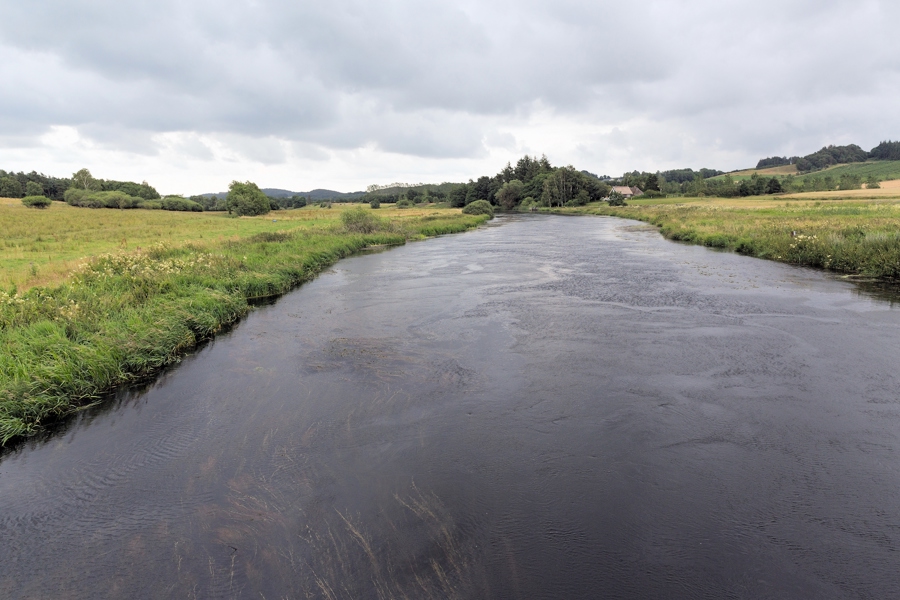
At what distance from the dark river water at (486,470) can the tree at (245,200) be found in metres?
54.9

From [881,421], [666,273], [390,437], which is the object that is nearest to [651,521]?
[390,437]

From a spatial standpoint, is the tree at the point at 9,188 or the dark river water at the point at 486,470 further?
the tree at the point at 9,188

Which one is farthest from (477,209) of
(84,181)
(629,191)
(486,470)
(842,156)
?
(842,156)

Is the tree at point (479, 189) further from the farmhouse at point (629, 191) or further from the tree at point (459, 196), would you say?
the farmhouse at point (629, 191)

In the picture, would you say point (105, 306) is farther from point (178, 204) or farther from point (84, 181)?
point (84, 181)

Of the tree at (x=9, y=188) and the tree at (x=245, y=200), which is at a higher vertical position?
Answer: the tree at (x=9, y=188)

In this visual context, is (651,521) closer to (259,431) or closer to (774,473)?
(774,473)

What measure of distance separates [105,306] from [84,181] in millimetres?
91426

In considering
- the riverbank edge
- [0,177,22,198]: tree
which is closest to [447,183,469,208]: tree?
[0,177,22,198]: tree

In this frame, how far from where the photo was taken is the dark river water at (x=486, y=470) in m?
5.37

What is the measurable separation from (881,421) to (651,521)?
541 cm

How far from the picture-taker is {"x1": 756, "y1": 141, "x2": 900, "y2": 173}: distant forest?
126 meters

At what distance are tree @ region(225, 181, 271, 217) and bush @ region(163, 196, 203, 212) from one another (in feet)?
27.0

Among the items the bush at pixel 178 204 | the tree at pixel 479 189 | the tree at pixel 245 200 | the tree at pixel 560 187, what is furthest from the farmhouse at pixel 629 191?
the bush at pixel 178 204
